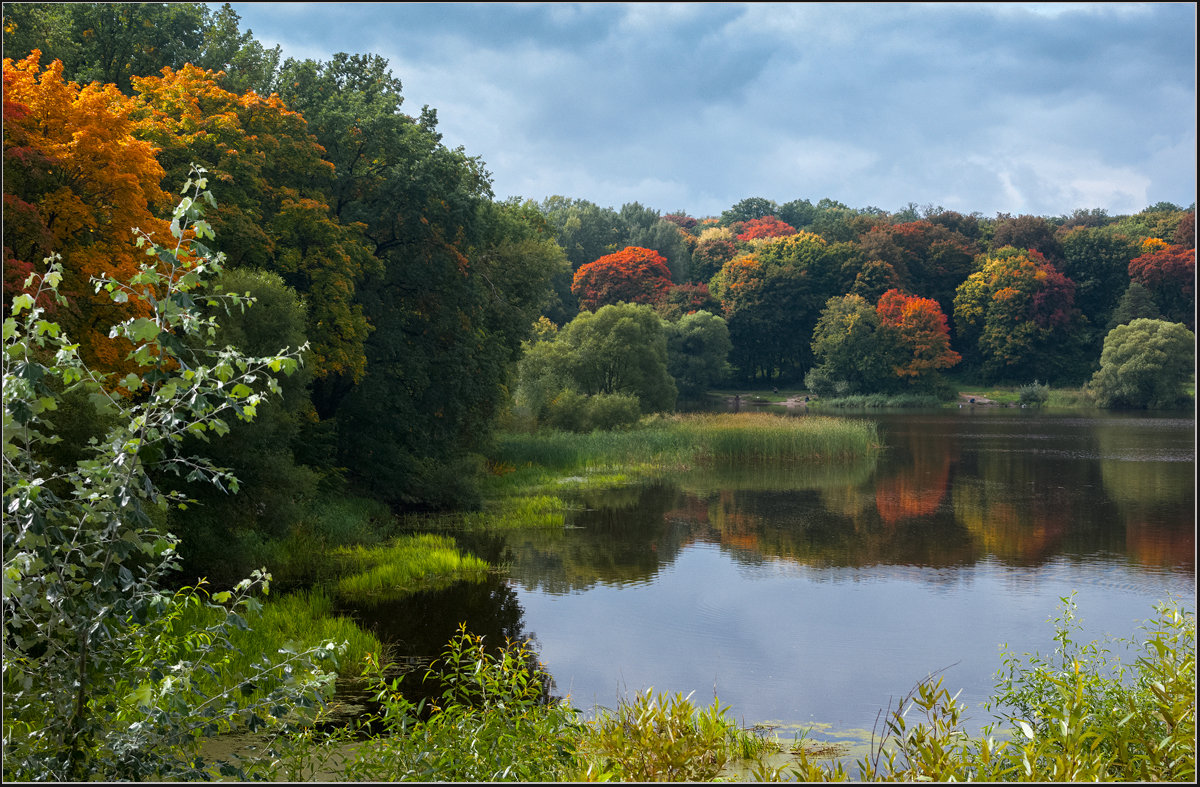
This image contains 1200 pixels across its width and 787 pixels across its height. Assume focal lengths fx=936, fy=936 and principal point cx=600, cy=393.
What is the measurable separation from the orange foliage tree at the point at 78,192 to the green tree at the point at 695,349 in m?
48.3

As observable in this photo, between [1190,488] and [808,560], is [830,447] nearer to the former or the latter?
[1190,488]

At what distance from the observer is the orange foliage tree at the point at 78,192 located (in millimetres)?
10219

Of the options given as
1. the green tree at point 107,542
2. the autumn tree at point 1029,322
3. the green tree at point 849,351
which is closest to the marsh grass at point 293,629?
the green tree at point 107,542

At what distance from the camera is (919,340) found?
6197 centimetres

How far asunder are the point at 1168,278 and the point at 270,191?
57756 millimetres

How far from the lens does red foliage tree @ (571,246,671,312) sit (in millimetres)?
62875

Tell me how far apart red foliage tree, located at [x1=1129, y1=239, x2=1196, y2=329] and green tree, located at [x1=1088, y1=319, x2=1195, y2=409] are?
3.50 meters

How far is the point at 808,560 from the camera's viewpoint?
15492mm

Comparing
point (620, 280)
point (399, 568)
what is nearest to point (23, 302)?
point (399, 568)

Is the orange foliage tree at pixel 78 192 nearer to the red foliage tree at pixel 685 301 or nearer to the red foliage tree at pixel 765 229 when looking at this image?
the red foliage tree at pixel 685 301

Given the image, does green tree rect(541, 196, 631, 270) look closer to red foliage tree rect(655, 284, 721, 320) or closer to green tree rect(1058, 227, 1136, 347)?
red foliage tree rect(655, 284, 721, 320)

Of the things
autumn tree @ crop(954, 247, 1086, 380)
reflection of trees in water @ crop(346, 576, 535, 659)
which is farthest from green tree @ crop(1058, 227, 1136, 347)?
reflection of trees in water @ crop(346, 576, 535, 659)

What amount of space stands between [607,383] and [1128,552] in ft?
78.1

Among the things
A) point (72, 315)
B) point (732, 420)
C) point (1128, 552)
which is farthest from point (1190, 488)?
point (72, 315)
